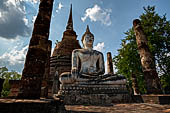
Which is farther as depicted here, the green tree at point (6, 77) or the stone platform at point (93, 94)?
the green tree at point (6, 77)

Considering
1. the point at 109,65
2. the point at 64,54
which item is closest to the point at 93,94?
the point at 109,65

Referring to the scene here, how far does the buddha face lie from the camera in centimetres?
762

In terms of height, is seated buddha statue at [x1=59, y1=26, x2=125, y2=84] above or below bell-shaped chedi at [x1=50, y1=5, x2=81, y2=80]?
below

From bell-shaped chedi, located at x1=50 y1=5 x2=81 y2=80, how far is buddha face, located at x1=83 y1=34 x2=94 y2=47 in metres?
8.57

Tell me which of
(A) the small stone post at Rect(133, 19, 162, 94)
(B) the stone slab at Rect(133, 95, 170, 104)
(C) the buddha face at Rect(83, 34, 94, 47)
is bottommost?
(B) the stone slab at Rect(133, 95, 170, 104)

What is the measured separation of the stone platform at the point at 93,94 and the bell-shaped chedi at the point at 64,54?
34.3ft

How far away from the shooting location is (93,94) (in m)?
4.71

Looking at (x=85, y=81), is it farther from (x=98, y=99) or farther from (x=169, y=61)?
(x=169, y=61)

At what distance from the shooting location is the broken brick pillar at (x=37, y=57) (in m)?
3.48

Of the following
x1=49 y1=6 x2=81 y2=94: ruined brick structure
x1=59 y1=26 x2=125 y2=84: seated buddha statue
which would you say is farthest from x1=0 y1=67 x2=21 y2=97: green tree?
x1=59 y1=26 x2=125 y2=84: seated buddha statue

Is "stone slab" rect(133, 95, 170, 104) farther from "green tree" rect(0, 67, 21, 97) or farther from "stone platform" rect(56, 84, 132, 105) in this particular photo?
"green tree" rect(0, 67, 21, 97)

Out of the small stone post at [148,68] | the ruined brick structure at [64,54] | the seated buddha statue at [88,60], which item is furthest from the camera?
the ruined brick structure at [64,54]

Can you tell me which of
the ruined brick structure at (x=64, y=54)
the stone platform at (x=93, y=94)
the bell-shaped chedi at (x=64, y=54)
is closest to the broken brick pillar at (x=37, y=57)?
the stone platform at (x=93, y=94)

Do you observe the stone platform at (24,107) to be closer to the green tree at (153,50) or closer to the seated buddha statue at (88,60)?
the seated buddha statue at (88,60)
